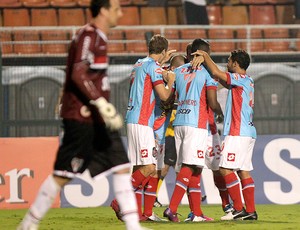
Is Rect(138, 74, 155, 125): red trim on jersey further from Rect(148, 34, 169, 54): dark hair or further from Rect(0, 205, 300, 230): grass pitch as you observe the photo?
Rect(0, 205, 300, 230): grass pitch

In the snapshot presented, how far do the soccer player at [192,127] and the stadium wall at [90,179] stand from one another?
10.9 ft

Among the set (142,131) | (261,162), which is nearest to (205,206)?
(261,162)

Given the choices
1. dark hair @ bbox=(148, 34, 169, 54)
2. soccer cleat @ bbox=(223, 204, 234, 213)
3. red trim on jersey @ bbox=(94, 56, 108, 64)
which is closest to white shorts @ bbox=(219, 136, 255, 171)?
soccer cleat @ bbox=(223, 204, 234, 213)

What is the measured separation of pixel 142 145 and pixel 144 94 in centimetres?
54

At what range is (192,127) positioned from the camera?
34.3 ft

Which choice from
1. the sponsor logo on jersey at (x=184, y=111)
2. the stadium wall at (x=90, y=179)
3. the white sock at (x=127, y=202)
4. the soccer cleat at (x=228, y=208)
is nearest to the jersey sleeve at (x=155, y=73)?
the sponsor logo on jersey at (x=184, y=111)

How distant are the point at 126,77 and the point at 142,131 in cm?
441

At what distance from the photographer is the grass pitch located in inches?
393

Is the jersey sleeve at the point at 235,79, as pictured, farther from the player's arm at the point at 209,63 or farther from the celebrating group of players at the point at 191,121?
the player's arm at the point at 209,63

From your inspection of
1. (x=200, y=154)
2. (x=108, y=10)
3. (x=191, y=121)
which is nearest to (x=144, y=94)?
(x=191, y=121)

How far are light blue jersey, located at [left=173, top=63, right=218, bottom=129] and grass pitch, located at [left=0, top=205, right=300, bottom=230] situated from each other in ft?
3.55

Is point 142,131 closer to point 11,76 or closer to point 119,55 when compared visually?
point 11,76

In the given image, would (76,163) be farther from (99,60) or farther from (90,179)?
(90,179)

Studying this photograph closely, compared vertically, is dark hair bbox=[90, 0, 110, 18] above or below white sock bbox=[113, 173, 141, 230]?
above
